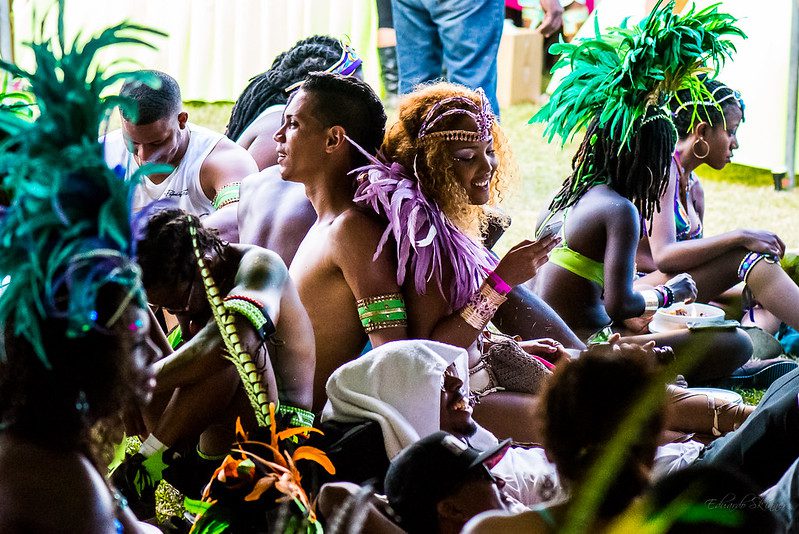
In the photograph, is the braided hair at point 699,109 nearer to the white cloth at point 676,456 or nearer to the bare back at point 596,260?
the bare back at point 596,260

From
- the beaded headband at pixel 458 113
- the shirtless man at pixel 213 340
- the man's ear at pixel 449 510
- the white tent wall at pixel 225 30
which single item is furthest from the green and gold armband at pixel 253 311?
the white tent wall at pixel 225 30

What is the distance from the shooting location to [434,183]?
366 centimetres

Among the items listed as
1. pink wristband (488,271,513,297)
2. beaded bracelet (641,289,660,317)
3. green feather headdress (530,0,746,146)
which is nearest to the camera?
pink wristband (488,271,513,297)

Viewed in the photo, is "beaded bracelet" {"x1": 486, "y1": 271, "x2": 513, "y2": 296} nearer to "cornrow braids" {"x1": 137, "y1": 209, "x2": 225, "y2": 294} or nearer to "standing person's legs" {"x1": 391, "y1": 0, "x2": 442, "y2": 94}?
"cornrow braids" {"x1": 137, "y1": 209, "x2": 225, "y2": 294}

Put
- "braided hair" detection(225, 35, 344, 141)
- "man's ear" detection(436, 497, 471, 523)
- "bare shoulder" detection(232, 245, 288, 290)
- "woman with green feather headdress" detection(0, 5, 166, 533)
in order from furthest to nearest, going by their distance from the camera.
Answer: "braided hair" detection(225, 35, 344, 141), "bare shoulder" detection(232, 245, 288, 290), "man's ear" detection(436, 497, 471, 523), "woman with green feather headdress" detection(0, 5, 166, 533)

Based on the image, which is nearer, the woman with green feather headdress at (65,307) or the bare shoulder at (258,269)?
the woman with green feather headdress at (65,307)

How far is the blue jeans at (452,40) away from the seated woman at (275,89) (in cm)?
168

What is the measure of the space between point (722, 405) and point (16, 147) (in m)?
2.55

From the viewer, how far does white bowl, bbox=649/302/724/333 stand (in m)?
4.41

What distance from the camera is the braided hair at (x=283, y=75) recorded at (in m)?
5.21

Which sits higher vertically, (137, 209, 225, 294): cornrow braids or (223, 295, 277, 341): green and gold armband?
(137, 209, 225, 294): cornrow braids

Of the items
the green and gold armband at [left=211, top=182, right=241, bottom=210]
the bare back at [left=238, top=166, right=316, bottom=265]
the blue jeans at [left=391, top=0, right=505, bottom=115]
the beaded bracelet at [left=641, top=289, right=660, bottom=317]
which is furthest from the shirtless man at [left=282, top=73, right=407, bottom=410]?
the blue jeans at [left=391, top=0, right=505, bottom=115]

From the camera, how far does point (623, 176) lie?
14.5 feet

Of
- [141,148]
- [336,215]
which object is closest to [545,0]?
[141,148]
